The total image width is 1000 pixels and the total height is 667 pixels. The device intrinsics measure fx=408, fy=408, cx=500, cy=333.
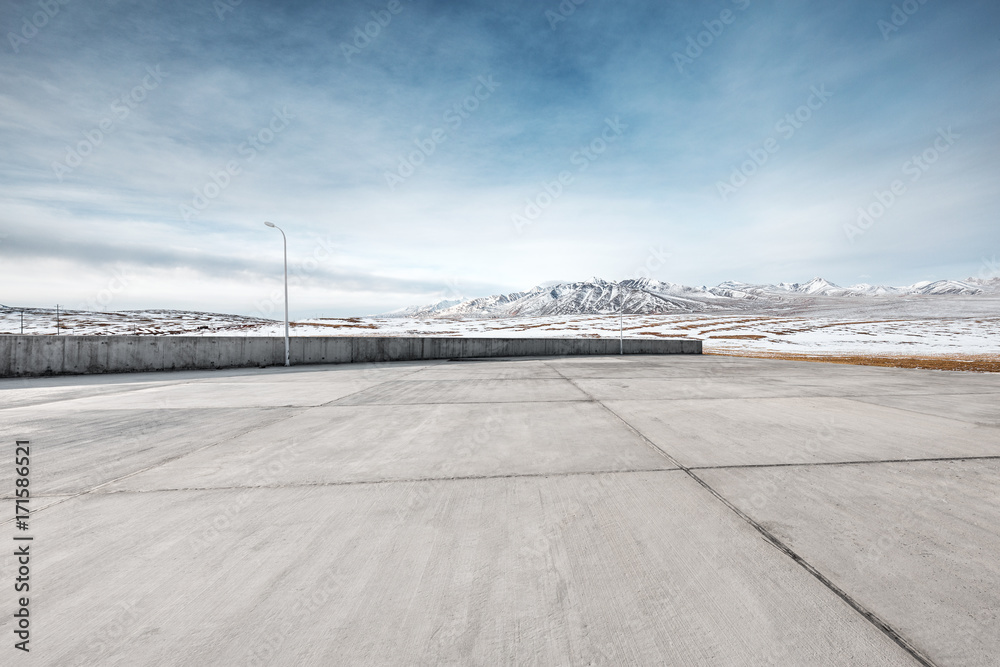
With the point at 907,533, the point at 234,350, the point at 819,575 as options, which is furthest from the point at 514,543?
the point at 234,350

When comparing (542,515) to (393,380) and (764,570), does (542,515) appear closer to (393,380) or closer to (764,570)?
(764,570)

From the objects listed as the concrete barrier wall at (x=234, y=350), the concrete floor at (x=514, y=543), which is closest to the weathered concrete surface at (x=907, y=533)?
the concrete floor at (x=514, y=543)

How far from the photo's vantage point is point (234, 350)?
15664mm

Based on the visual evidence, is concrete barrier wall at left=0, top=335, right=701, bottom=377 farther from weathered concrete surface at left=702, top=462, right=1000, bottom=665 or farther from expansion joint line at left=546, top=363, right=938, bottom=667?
weathered concrete surface at left=702, top=462, right=1000, bottom=665

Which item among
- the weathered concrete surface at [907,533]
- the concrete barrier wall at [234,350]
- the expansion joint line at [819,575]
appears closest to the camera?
the expansion joint line at [819,575]

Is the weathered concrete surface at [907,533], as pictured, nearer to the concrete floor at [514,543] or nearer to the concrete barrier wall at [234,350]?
the concrete floor at [514,543]

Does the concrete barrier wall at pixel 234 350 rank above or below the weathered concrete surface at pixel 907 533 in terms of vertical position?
above

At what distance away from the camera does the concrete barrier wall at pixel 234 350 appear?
41.3 ft

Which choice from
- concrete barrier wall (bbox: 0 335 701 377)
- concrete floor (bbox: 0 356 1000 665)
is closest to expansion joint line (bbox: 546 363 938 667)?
concrete floor (bbox: 0 356 1000 665)

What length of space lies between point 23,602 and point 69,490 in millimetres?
1830

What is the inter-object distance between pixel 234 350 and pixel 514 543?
16581 mm

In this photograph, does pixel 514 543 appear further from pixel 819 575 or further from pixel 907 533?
pixel 907 533

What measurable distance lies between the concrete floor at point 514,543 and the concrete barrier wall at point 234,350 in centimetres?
1011

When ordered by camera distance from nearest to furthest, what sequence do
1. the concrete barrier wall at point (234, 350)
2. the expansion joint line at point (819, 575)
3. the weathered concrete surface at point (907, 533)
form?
the expansion joint line at point (819, 575) < the weathered concrete surface at point (907, 533) < the concrete barrier wall at point (234, 350)
